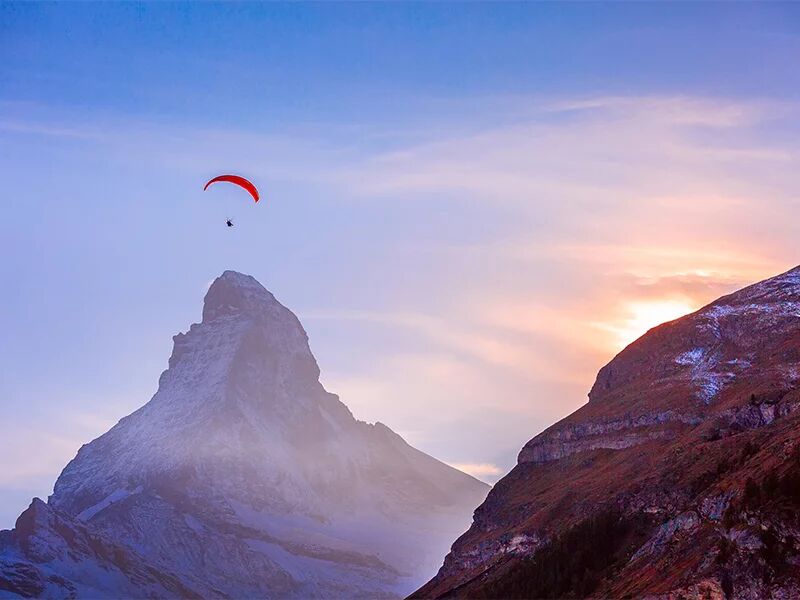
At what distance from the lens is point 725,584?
163000 millimetres

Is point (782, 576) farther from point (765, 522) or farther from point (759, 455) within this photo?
point (759, 455)

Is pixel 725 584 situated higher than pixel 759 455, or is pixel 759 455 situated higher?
pixel 759 455

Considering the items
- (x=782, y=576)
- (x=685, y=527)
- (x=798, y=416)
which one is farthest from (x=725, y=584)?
(x=798, y=416)

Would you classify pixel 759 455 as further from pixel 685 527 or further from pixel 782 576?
pixel 782 576

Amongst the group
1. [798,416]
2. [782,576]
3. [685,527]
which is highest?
[798,416]

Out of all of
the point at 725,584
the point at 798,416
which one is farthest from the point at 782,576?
the point at 798,416

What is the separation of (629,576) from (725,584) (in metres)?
26.5

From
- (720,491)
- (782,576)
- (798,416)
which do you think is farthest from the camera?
(798,416)

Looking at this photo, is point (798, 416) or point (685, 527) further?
point (798, 416)

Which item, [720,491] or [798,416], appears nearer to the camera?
[720,491]

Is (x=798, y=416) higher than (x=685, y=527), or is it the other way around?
(x=798, y=416)

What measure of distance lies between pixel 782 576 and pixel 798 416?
1806 inches

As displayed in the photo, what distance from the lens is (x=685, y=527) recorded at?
183375 millimetres

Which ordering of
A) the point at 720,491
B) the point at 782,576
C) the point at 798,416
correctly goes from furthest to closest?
the point at 798,416, the point at 720,491, the point at 782,576
